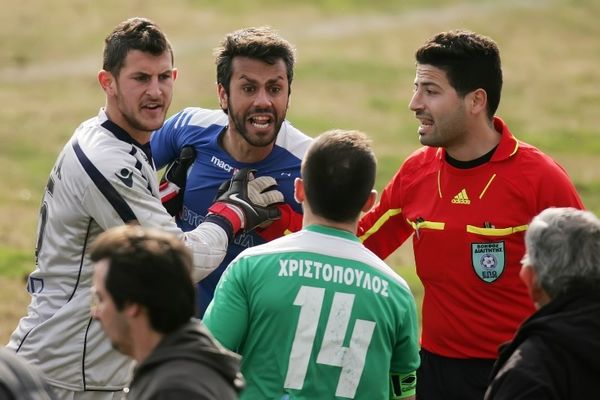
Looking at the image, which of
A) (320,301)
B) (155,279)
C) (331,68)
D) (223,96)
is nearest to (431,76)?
(223,96)

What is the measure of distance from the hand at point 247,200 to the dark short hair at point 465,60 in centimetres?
120

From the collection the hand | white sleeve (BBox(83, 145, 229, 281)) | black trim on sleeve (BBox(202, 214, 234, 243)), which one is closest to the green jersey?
white sleeve (BBox(83, 145, 229, 281))

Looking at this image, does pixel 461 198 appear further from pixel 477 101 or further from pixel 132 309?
pixel 132 309

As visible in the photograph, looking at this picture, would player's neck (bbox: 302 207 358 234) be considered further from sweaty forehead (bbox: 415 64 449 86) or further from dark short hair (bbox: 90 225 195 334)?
sweaty forehead (bbox: 415 64 449 86)

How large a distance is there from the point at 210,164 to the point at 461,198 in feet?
5.32

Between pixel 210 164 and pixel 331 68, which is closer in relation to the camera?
pixel 210 164

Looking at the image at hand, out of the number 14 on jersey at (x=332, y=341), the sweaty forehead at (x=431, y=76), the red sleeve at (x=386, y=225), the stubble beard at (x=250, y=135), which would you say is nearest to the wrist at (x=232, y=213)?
the stubble beard at (x=250, y=135)

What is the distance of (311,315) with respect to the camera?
6074 millimetres

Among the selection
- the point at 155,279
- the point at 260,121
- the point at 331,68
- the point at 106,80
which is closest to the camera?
the point at 155,279

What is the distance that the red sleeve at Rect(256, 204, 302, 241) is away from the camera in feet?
26.2

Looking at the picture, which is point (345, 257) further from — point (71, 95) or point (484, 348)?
point (71, 95)

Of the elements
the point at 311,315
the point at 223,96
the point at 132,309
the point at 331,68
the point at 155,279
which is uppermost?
the point at 331,68

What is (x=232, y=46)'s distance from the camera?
8219mm

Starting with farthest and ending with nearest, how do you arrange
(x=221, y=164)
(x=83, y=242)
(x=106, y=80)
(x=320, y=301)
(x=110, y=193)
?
(x=221, y=164), (x=106, y=80), (x=83, y=242), (x=110, y=193), (x=320, y=301)
